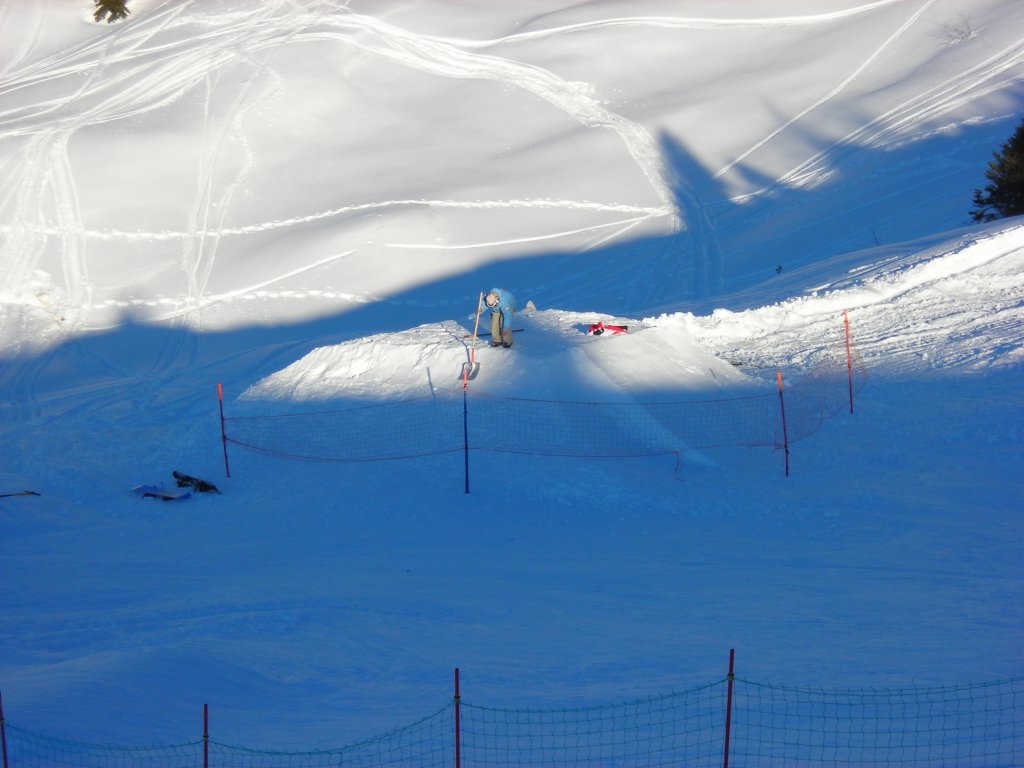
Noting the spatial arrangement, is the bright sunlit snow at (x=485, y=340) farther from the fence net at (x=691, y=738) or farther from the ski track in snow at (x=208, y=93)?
the fence net at (x=691, y=738)

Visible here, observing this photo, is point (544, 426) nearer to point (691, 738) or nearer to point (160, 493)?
Answer: point (160, 493)

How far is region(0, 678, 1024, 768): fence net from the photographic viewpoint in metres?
7.20

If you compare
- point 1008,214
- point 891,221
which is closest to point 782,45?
point 891,221

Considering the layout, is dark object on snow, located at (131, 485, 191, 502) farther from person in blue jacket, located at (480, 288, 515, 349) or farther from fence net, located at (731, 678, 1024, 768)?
fence net, located at (731, 678, 1024, 768)

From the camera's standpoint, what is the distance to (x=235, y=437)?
1577 cm

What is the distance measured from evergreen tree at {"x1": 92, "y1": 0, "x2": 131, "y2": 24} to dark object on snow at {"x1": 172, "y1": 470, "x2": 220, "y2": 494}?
30.2 metres

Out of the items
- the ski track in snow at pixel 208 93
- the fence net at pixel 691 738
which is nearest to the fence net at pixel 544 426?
the fence net at pixel 691 738

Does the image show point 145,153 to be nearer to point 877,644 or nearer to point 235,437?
point 235,437

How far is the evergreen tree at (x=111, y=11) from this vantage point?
39.1 m

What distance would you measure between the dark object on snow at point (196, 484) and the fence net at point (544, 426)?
128cm

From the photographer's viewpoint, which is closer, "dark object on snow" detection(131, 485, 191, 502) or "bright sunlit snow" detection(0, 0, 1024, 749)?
"bright sunlit snow" detection(0, 0, 1024, 749)

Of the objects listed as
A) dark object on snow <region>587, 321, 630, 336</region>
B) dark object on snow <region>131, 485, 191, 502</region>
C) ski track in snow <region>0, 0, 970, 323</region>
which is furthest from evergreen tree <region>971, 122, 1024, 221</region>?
dark object on snow <region>131, 485, 191, 502</region>

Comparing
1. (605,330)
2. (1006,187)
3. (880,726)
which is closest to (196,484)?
(605,330)

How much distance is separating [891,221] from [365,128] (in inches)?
590
